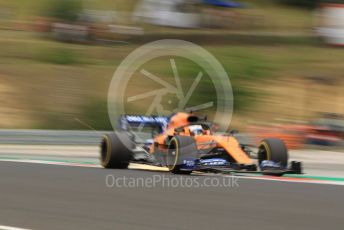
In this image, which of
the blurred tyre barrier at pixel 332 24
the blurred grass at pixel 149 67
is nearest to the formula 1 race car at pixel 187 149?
the blurred grass at pixel 149 67

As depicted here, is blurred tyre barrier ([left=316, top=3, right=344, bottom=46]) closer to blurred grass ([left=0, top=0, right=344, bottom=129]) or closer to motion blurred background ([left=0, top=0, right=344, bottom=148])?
motion blurred background ([left=0, top=0, right=344, bottom=148])

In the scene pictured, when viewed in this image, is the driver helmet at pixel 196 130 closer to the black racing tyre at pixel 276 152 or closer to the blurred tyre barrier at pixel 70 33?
the black racing tyre at pixel 276 152

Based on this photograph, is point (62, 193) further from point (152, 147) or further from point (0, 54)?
point (0, 54)

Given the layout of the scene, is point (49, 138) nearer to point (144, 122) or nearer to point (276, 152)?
point (144, 122)

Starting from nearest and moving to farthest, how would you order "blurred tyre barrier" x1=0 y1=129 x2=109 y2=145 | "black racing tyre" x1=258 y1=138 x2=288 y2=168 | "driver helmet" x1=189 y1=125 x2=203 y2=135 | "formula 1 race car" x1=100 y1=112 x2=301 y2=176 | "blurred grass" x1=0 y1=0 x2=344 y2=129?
"formula 1 race car" x1=100 y1=112 x2=301 y2=176, "black racing tyre" x1=258 y1=138 x2=288 y2=168, "driver helmet" x1=189 y1=125 x2=203 y2=135, "blurred tyre barrier" x1=0 y1=129 x2=109 y2=145, "blurred grass" x1=0 y1=0 x2=344 y2=129

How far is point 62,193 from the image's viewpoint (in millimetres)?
9883

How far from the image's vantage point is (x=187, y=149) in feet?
39.7

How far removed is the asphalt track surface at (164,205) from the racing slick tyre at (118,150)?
163 cm

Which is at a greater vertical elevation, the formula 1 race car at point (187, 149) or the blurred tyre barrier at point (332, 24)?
the blurred tyre barrier at point (332, 24)

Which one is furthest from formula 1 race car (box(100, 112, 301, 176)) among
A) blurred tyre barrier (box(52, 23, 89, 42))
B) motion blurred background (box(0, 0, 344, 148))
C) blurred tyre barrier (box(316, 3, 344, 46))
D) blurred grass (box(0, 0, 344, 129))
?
blurred tyre barrier (box(52, 23, 89, 42))

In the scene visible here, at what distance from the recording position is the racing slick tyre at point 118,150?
1368 centimetres

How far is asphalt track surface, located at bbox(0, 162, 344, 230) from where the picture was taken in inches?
294

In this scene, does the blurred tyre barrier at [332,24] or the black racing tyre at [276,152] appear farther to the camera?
the blurred tyre barrier at [332,24]

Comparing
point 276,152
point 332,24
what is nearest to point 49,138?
point 276,152
